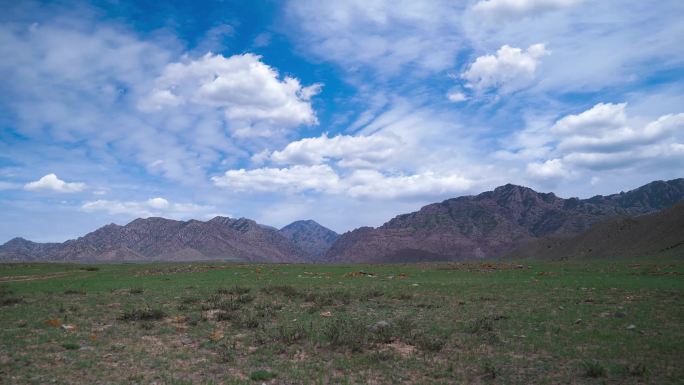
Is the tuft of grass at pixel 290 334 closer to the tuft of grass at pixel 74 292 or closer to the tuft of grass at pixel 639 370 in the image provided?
the tuft of grass at pixel 639 370

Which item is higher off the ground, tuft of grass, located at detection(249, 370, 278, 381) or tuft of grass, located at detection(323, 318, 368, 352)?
tuft of grass, located at detection(323, 318, 368, 352)

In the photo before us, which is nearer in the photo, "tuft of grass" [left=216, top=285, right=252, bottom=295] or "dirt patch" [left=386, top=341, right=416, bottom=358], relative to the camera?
"dirt patch" [left=386, top=341, right=416, bottom=358]

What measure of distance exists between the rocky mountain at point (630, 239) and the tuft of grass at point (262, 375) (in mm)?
85905

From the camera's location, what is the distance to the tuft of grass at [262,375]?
11.4 metres

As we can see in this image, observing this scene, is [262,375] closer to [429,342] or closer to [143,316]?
[429,342]

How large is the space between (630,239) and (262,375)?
5060 inches

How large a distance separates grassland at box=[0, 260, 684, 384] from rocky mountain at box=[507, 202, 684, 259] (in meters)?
73.6

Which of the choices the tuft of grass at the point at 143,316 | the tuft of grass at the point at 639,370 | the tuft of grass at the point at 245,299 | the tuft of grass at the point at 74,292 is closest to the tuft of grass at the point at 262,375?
the tuft of grass at the point at 639,370

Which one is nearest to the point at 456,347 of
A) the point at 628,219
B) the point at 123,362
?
the point at 123,362

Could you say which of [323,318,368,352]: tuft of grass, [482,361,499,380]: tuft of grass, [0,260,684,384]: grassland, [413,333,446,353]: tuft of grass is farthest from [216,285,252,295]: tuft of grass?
[482,361,499,380]: tuft of grass

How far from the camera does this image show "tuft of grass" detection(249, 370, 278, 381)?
451 inches

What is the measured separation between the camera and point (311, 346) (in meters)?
14.5

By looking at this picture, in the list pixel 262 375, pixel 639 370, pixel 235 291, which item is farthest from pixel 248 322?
pixel 639 370

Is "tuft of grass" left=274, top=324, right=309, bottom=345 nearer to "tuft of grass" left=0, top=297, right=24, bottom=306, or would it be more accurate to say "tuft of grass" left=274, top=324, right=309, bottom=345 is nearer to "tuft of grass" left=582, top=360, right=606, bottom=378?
"tuft of grass" left=582, top=360, right=606, bottom=378
